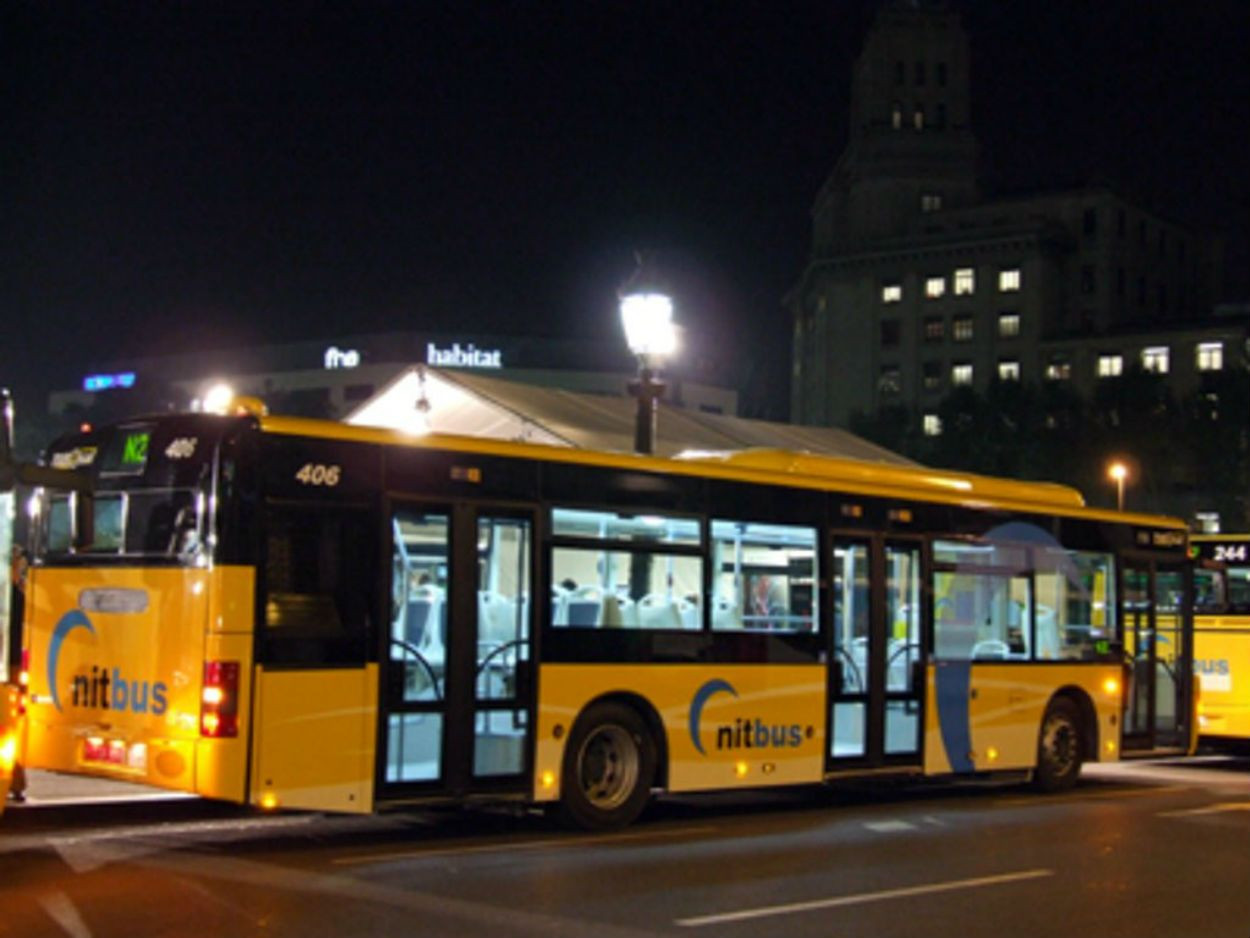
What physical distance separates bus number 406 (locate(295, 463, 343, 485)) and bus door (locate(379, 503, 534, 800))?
0.56 meters

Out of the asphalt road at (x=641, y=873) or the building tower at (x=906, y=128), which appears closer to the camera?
the asphalt road at (x=641, y=873)

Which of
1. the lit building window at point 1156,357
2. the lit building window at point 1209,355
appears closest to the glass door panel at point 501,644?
the lit building window at point 1209,355

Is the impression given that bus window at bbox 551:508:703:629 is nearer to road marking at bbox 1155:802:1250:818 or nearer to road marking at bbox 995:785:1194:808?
road marking at bbox 995:785:1194:808

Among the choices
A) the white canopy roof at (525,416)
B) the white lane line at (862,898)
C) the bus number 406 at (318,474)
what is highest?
the white canopy roof at (525,416)

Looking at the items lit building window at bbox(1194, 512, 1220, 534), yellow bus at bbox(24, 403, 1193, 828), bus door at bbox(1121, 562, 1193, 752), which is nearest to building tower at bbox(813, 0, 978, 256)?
lit building window at bbox(1194, 512, 1220, 534)

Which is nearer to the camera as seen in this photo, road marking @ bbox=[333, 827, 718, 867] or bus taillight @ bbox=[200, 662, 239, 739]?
bus taillight @ bbox=[200, 662, 239, 739]

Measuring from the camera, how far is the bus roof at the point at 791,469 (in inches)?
455

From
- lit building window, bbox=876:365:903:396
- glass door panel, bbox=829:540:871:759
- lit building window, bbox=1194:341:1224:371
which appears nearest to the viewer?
glass door panel, bbox=829:540:871:759

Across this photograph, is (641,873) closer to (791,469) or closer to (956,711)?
(791,469)

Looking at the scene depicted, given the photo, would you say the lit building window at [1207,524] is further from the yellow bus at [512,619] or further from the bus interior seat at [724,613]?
the bus interior seat at [724,613]

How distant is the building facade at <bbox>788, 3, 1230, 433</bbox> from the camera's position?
10356 cm

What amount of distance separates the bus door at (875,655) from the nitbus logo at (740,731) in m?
0.57

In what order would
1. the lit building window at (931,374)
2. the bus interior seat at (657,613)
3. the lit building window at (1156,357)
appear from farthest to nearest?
the lit building window at (931,374) < the lit building window at (1156,357) < the bus interior seat at (657,613)

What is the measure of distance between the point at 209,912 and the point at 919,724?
8.41 metres
